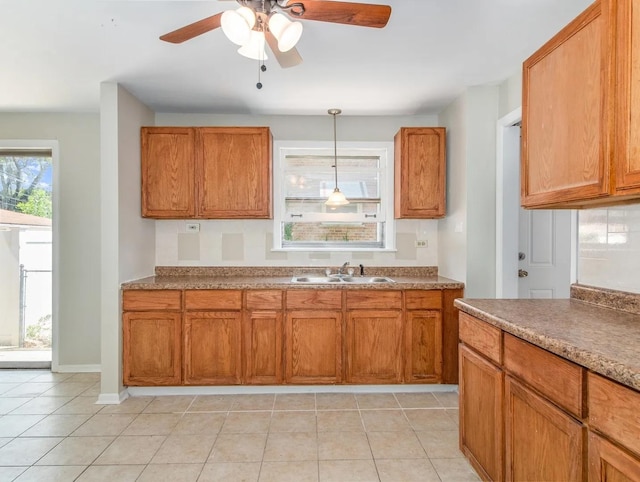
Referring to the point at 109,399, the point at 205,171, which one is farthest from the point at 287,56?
the point at 109,399

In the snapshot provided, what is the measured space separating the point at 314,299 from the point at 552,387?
195 centimetres

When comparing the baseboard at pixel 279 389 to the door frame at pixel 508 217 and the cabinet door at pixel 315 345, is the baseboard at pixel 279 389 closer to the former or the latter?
the cabinet door at pixel 315 345

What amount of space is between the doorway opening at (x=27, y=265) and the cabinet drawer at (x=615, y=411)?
14.3ft

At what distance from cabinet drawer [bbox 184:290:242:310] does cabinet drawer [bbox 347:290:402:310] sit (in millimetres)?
923

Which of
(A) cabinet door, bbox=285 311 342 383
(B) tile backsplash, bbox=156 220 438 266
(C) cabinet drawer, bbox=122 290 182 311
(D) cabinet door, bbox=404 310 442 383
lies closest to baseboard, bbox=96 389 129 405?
(C) cabinet drawer, bbox=122 290 182 311

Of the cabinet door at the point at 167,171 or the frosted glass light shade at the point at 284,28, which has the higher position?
the frosted glass light shade at the point at 284,28

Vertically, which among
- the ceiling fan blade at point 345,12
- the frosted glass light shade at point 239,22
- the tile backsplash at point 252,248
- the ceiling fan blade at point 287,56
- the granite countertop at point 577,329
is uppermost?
the ceiling fan blade at point 287,56

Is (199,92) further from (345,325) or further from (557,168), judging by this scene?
(557,168)

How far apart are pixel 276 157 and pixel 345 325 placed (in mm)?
1768

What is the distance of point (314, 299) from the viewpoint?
3.07 m

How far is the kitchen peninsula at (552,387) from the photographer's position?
41.9 inches

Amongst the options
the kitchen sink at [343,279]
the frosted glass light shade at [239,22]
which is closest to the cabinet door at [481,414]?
the kitchen sink at [343,279]

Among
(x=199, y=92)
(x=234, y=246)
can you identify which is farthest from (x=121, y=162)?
(x=234, y=246)

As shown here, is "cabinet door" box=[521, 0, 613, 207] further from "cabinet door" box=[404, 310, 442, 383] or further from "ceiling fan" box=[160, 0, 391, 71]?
"cabinet door" box=[404, 310, 442, 383]
